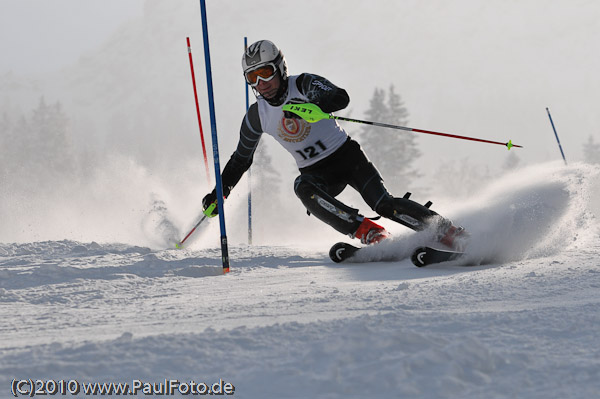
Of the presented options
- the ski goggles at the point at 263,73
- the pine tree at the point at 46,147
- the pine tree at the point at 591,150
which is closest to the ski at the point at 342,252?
the ski goggles at the point at 263,73

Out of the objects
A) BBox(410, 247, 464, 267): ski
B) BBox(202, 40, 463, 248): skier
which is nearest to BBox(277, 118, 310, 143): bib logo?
BBox(202, 40, 463, 248): skier

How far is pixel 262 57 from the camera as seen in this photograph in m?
4.68

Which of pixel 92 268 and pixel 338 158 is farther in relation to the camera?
pixel 338 158

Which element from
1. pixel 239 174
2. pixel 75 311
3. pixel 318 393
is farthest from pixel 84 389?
pixel 239 174

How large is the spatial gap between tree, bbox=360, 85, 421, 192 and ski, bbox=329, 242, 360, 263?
22.8 m

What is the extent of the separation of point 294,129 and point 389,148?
78.0 feet

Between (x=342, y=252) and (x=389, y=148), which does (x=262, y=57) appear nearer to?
(x=342, y=252)

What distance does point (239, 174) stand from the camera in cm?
539

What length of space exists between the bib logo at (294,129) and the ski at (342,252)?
→ 103 cm

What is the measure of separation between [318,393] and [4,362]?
894 mm

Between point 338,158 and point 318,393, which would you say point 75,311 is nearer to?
point 318,393

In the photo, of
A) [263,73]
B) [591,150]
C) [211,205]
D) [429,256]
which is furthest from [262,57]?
[591,150]

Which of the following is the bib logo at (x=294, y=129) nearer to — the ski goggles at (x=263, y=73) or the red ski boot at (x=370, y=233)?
the ski goggles at (x=263, y=73)

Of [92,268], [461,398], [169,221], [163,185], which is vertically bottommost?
[461,398]
